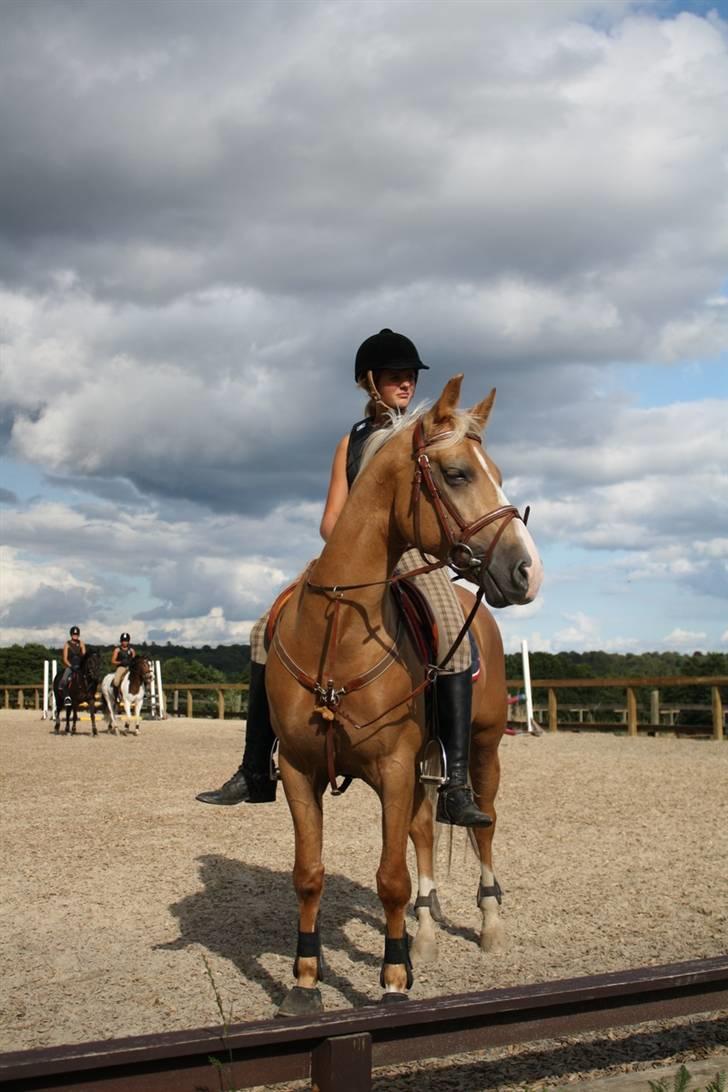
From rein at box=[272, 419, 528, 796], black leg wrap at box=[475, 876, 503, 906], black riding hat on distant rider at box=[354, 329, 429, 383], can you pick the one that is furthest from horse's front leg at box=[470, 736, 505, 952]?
black riding hat on distant rider at box=[354, 329, 429, 383]

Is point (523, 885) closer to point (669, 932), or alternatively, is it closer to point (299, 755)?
point (669, 932)

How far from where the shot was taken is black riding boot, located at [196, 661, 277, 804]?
17.9ft

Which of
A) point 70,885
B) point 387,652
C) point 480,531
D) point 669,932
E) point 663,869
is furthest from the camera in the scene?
point 663,869

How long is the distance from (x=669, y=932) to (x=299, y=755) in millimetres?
3188

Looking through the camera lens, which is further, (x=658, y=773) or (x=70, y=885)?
(x=658, y=773)

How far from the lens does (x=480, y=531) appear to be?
13.8 ft

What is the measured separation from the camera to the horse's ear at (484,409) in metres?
4.72

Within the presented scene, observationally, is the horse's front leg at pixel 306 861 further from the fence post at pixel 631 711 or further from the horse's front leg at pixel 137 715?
the horse's front leg at pixel 137 715

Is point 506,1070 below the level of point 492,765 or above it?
below

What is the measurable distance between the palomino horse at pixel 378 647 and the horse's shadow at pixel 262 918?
2.98ft

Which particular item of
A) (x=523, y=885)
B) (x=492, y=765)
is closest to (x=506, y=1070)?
(x=492, y=765)

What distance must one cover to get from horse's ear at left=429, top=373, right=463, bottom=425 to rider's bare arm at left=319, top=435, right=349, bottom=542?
0.86 m

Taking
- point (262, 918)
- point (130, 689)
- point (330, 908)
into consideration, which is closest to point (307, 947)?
point (262, 918)

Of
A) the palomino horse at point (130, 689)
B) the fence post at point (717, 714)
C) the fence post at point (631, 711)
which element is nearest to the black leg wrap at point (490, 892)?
the fence post at point (717, 714)
